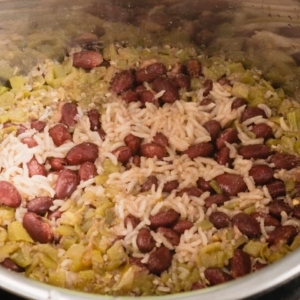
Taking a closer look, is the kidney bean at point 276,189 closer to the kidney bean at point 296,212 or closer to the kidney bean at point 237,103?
the kidney bean at point 296,212

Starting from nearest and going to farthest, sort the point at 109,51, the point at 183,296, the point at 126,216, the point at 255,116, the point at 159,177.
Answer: the point at 183,296 < the point at 126,216 < the point at 159,177 < the point at 255,116 < the point at 109,51

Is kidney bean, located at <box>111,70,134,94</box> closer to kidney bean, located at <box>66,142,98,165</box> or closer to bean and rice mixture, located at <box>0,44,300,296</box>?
bean and rice mixture, located at <box>0,44,300,296</box>

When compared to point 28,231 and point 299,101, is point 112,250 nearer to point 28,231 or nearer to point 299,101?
point 28,231

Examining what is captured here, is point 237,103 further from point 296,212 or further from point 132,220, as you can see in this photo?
point 132,220

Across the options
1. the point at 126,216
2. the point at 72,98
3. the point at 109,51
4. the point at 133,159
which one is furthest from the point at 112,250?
the point at 109,51

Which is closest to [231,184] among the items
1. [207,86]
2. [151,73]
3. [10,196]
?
[207,86]

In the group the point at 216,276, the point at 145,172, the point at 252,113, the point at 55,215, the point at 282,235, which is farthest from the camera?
the point at 252,113

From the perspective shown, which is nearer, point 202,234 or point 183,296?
point 183,296
